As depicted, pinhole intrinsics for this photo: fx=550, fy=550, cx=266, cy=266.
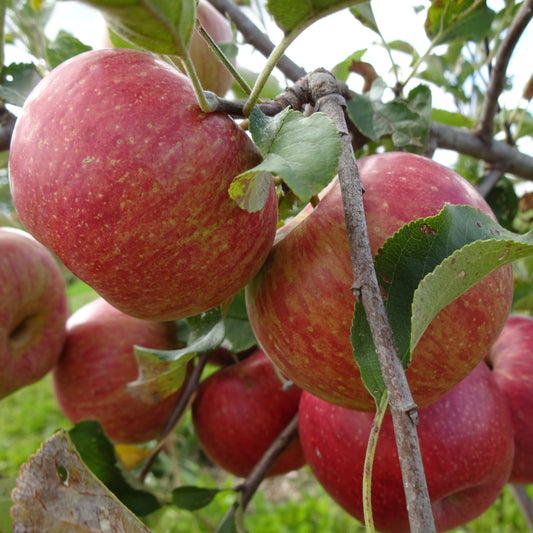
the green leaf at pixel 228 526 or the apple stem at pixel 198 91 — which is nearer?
the apple stem at pixel 198 91

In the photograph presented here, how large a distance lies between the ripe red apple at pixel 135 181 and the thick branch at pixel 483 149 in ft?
1.48

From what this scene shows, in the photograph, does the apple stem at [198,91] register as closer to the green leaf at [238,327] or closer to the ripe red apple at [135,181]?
the ripe red apple at [135,181]

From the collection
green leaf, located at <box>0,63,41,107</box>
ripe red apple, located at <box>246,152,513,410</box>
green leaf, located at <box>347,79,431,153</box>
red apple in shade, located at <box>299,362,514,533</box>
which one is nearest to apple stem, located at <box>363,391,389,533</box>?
ripe red apple, located at <box>246,152,513,410</box>

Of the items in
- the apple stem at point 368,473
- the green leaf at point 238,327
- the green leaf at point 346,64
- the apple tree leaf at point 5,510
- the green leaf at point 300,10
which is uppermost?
the green leaf at point 300,10

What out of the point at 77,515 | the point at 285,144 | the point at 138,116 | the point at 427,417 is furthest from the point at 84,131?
the point at 427,417

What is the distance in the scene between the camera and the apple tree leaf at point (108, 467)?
66 cm

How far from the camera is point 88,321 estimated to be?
3.08ft

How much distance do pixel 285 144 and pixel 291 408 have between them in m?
0.60

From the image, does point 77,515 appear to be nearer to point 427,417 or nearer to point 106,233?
point 106,233

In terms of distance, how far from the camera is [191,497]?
0.76 m

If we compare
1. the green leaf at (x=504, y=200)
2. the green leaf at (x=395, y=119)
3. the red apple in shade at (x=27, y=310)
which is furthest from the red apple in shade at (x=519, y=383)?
the red apple in shade at (x=27, y=310)

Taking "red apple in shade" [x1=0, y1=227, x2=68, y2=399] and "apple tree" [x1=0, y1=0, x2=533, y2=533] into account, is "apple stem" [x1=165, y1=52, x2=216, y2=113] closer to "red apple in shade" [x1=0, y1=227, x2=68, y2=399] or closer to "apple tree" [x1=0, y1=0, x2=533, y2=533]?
"apple tree" [x1=0, y1=0, x2=533, y2=533]

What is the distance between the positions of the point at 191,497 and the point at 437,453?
356 mm

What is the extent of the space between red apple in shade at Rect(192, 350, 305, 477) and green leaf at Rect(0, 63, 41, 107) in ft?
1.74
